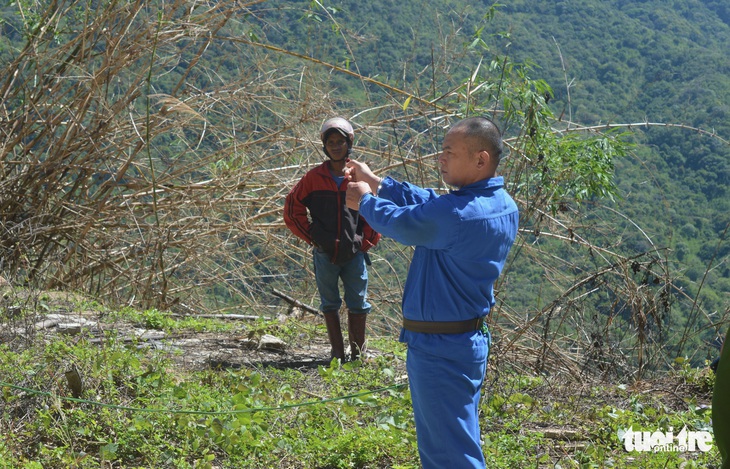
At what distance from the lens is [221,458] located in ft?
12.3

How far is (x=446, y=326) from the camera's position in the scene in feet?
9.39

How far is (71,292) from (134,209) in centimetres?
106

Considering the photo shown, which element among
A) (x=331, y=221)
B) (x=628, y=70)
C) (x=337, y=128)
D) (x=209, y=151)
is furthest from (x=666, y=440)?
(x=628, y=70)

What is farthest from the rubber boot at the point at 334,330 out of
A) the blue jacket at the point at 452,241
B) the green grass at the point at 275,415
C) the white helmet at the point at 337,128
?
the blue jacket at the point at 452,241

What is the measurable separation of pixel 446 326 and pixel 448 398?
0.25 m

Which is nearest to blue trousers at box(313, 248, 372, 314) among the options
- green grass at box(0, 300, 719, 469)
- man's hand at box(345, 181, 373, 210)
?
green grass at box(0, 300, 719, 469)

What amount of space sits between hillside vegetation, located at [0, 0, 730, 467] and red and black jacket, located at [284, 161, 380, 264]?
0.62 meters

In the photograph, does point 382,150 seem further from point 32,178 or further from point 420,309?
point 420,309

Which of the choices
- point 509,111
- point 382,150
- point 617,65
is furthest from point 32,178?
point 617,65

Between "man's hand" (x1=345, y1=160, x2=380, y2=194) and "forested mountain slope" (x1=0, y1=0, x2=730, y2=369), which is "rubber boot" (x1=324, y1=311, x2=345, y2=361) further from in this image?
"man's hand" (x1=345, y1=160, x2=380, y2=194)

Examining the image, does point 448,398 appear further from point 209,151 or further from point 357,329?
point 209,151

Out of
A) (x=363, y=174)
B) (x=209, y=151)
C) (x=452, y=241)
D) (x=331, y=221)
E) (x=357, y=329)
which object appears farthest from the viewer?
(x=209, y=151)

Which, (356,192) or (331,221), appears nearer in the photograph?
(356,192)

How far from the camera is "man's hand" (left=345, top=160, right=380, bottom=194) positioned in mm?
3135
